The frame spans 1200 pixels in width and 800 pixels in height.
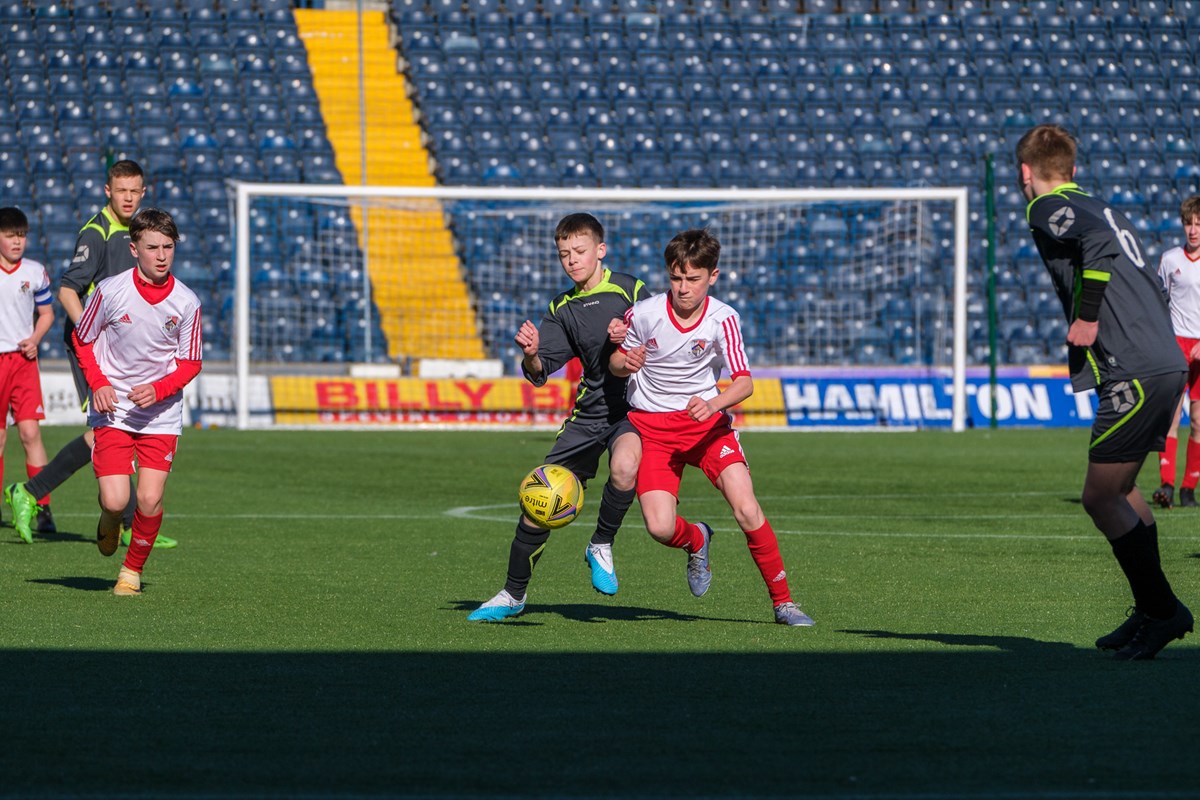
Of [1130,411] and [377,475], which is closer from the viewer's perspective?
[1130,411]

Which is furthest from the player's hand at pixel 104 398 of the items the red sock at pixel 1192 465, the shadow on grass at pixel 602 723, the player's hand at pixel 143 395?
the red sock at pixel 1192 465

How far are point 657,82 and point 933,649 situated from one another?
26.6m

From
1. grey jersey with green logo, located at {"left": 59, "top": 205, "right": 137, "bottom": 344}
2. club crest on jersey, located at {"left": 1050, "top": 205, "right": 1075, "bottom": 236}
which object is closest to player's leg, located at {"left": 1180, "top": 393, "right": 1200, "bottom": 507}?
club crest on jersey, located at {"left": 1050, "top": 205, "right": 1075, "bottom": 236}

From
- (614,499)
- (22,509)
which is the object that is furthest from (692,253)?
(22,509)

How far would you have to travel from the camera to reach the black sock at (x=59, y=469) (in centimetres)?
1101

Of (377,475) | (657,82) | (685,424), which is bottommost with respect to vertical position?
(377,475)

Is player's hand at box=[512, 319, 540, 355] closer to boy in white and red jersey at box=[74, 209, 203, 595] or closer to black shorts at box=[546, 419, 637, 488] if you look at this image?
black shorts at box=[546, 419, 637, 488]

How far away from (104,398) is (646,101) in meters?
24.8

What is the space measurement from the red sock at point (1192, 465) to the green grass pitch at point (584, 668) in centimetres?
117

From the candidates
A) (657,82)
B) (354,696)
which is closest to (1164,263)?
(354,696)

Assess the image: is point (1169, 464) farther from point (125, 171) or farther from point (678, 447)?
point (125, 171)

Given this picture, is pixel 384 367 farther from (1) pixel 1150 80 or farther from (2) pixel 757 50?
(1) pixel 1150 80

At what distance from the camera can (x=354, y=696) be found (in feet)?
18.3

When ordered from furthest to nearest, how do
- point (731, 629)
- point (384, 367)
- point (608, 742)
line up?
1. point (384, 367)
2. point (731, 629)
3. point (608, 742)
